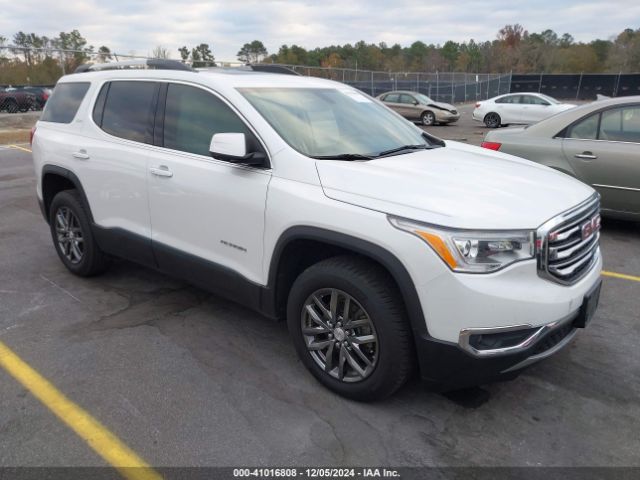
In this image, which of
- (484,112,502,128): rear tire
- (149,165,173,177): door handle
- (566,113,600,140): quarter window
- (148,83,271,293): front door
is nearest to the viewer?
(148,83,271,293): front door

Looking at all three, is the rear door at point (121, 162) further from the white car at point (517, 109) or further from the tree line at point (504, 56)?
the tree line at point (504, 56)

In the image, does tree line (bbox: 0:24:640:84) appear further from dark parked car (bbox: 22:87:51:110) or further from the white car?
the white car

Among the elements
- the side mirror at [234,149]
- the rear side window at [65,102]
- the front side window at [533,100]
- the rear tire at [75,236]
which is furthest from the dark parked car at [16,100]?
the side mirror at [234,149]

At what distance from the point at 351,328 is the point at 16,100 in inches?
1003

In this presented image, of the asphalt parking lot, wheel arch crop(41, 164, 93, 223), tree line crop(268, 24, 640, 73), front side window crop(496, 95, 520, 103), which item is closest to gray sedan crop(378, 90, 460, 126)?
front side window crop(496, 95, 520, 103)

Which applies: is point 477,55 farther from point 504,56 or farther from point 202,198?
point 202,198

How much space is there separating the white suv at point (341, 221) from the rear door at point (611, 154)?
2602 mm

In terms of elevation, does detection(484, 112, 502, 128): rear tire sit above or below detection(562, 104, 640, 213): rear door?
below

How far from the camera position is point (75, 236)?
4.86 m

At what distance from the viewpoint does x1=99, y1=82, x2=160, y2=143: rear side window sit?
13.2 ft

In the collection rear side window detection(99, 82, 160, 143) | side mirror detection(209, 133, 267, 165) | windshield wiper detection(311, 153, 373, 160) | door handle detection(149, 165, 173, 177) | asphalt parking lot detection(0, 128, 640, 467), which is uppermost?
rear side window detection(99, 82, 160, 143)

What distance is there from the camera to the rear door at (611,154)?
228 inches

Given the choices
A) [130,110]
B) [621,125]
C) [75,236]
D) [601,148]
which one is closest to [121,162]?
[130,110]

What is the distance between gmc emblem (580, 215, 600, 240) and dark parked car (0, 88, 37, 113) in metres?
25.7
